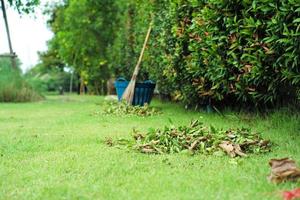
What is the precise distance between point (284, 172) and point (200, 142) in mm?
977

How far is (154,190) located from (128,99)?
4.80 meters

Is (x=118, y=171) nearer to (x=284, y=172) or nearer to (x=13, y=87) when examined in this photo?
(x=284, y=172)

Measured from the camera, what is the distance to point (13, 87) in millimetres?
10055

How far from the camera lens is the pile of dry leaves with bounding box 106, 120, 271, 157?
2.94 metres

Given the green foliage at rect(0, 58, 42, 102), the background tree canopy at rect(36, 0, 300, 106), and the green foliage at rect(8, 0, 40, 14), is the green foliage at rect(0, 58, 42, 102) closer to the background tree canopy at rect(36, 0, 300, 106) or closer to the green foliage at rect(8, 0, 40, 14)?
the green foliage at rect(8, 0, 40, 14)

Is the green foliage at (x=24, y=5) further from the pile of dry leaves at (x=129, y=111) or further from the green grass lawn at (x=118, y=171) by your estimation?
the green grass lawn at (x=118, y=171)

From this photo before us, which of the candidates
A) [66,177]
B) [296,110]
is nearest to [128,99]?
[296,110]

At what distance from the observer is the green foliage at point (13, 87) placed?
9.83 meters

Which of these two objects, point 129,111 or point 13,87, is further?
point 13,87

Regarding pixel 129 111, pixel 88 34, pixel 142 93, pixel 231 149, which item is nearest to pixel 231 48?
pixel 231 149

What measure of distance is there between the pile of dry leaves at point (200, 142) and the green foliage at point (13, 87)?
6.97 m

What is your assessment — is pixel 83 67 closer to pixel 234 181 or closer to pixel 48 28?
pixel 48 28

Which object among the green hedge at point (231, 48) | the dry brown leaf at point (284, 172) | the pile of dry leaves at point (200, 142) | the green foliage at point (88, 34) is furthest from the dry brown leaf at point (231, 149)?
the green foliage at point (88, 34)

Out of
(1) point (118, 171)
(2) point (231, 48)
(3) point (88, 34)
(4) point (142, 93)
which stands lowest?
(1) point (118, 171)
